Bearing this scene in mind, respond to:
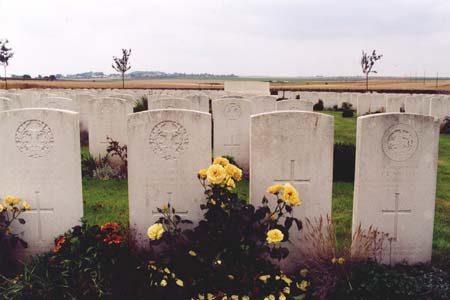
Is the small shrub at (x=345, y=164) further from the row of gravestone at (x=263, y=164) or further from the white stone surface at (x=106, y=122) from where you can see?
the white stone surface at (x=106, y=122)

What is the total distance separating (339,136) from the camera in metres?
14.9

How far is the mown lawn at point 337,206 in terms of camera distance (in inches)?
234

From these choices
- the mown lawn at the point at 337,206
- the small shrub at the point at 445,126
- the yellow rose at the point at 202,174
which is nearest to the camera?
the yellow rose at the point at 202,174

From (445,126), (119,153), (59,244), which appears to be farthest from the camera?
(445,126)

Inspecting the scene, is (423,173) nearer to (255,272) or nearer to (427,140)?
(427,140)

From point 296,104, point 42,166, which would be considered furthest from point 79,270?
point 296,104

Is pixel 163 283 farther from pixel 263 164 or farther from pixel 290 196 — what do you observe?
pixel 263 164

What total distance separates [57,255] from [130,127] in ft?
5.03

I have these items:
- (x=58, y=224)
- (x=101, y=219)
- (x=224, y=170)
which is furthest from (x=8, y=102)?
(x=224, y=170)

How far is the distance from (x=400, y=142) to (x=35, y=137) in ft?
13.2

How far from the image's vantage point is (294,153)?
4965mm

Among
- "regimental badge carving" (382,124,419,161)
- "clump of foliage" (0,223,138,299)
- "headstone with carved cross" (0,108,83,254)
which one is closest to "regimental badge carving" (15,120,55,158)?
"headstone with carved cross" (0,108,83,254)

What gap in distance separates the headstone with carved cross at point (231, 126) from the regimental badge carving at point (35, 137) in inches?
187

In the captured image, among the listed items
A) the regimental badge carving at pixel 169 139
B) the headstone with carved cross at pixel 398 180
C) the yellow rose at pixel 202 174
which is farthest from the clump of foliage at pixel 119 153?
the headstone with carved cross at pixel 398 180
